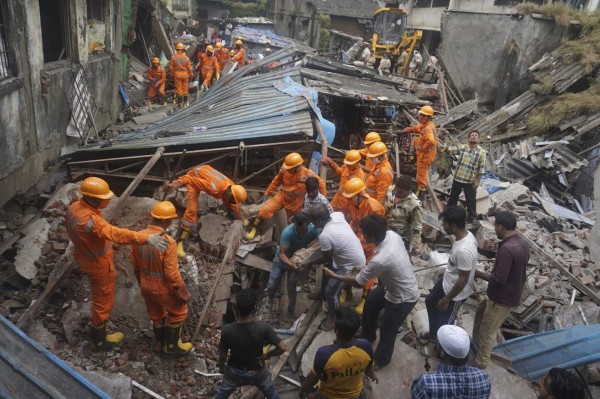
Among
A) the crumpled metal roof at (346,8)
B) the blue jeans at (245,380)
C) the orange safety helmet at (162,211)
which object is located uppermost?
the crumpled metal roof at (346,8)

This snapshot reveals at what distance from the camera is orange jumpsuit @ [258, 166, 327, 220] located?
576 cm

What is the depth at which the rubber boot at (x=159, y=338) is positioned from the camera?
4250 mm

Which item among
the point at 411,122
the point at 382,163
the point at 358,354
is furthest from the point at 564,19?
the point at 358,354

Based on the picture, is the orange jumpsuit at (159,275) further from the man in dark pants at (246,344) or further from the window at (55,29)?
the window at (55,29)

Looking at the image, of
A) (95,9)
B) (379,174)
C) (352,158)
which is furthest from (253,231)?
(95,9)

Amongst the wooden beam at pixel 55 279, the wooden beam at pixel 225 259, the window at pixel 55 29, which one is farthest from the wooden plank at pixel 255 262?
the window at pixel 55 29

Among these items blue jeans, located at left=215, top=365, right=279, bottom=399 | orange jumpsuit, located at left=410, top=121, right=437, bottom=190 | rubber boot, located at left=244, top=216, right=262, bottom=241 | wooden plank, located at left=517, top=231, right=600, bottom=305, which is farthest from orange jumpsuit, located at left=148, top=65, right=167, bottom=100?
blue jeans, located at left=215, top=365, right=279, bottom=399

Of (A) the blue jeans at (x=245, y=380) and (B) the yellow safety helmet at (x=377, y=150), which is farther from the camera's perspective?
(B) the yellow safety helmet at (x=377, y=150)

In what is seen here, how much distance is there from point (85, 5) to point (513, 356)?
1030 cm

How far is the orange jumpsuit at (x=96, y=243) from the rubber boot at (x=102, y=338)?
8 cm

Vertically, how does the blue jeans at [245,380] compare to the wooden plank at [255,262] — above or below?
above

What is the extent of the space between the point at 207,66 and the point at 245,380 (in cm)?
1403

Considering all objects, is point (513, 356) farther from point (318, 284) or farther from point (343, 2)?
point (343, 2)

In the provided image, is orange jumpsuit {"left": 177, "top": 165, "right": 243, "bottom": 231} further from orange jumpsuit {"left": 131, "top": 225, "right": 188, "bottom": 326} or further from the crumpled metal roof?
the crumpled metal roof
